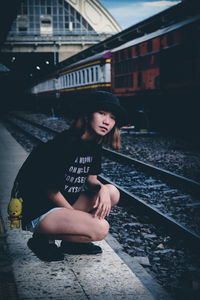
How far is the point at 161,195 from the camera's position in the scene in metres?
5.53

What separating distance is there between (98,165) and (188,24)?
8.88m

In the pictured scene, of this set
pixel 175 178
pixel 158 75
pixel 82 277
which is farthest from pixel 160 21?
pixel 82 277

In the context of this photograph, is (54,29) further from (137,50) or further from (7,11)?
(7,11)

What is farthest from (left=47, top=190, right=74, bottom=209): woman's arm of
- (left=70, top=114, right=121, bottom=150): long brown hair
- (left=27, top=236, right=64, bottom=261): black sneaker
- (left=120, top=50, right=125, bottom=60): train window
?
(left=120, top=50, right=125, bottom=60): train window

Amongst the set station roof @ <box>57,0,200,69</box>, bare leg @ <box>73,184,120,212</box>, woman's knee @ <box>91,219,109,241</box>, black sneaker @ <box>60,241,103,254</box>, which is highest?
station roof @ <box>57,0,200,69</box>

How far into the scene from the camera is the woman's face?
2.63 m

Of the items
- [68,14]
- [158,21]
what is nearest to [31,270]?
[158,21]

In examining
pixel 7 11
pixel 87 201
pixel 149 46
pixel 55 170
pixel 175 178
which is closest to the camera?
pixel 55 170

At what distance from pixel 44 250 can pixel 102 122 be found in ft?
3.73

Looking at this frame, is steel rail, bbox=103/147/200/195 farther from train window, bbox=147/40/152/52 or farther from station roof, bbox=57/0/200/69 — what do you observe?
station roof, bbox=57/0/200/69

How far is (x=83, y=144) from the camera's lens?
9.07 ft

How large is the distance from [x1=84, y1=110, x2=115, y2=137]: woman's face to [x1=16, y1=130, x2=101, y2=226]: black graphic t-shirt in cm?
17

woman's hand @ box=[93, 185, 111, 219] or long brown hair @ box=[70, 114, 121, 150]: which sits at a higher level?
long brown hair @ box=[70, 114, 121, 150]

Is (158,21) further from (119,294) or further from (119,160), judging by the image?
(119,294)
